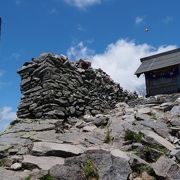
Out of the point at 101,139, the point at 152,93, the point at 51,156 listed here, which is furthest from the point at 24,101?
the point at 152,93

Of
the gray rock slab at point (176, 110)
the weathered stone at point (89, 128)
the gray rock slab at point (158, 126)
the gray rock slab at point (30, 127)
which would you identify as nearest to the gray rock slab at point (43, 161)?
the gray rock slab at point (30, 127)

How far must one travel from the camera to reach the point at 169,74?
1042 inches

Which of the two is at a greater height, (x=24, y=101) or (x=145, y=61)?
(x=145, y=61)

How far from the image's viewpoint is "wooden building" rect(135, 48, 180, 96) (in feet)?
85.6

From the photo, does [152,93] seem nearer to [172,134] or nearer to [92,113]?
[92,113]

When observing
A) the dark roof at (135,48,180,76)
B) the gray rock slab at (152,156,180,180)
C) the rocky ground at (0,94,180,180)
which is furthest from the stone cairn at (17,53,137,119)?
the dark roof at (135,48,180,76)

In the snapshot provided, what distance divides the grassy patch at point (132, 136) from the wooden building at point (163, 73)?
1426 cm

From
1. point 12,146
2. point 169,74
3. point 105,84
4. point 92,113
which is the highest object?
point 169,74

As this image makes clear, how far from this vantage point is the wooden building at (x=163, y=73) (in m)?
26.1

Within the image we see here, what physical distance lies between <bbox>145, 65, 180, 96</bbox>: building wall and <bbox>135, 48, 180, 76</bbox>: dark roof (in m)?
0.38

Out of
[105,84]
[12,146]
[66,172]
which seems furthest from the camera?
[105,84]

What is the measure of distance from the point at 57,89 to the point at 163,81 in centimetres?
1251

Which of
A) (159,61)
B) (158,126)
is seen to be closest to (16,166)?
(158,126)

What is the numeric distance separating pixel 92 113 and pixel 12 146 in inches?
256
